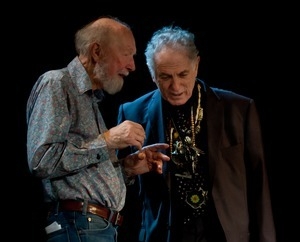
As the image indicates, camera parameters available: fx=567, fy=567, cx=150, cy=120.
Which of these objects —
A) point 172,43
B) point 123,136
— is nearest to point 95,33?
point 123,136

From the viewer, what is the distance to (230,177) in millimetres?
2701

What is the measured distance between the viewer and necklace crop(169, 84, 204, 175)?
8.87 ft

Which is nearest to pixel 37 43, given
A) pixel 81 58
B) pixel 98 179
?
pixel 81 58

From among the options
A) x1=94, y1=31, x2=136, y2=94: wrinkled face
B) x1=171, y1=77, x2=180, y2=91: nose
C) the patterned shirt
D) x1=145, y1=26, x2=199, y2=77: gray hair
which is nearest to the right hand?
the patterned shirt

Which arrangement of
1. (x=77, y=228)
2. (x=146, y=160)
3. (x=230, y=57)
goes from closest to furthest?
(x=77, y=228)
(x=146, y=160)
(x=230, y=57)

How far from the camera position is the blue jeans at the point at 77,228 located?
2084 millimetres

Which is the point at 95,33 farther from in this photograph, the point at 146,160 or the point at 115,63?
the point at 146,160

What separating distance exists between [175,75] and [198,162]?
43cm

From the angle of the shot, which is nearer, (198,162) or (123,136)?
(123,136)

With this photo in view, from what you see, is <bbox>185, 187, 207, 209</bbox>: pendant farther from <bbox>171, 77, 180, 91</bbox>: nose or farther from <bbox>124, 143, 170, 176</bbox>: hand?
<bbox>171, 77, 180, 91</bbox>: nose

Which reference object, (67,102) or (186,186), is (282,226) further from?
(67,102)

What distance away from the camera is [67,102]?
84.6 inches

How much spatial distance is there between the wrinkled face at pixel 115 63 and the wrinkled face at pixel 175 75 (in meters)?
0.35

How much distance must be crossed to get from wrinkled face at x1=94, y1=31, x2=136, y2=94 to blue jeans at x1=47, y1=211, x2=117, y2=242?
544mm
